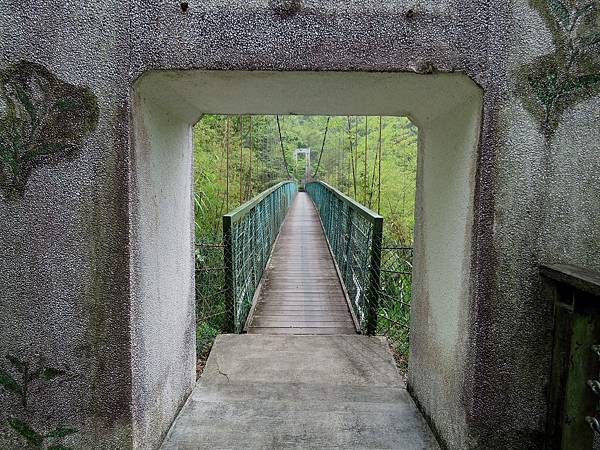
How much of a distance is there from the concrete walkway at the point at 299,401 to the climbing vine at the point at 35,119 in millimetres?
1188

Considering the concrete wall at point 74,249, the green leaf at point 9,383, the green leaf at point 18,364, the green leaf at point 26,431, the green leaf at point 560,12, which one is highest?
the green leaf at point 560,12

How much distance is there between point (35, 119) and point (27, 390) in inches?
35.6

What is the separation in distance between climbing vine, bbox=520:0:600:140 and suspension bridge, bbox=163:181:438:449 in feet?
4.44

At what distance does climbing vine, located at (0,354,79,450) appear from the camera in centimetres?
150

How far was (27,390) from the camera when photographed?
4.96ft

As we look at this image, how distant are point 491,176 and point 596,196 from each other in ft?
1.16

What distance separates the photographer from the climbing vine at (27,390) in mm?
1504

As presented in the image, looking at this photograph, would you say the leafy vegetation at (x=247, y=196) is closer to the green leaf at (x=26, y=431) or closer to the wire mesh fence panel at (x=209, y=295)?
the wire mesh fence panel at (x=209, y=295)

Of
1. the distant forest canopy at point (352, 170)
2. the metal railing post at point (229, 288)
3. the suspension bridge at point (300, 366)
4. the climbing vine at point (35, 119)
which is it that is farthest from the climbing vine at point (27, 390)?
the distant forest canopy at point (352, 170)

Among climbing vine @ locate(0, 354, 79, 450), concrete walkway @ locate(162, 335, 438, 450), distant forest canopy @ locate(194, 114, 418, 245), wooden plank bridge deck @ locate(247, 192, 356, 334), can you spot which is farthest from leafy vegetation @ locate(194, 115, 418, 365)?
climbing vine @ locate(0, 354, 79, 450)

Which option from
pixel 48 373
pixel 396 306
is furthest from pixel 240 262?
pixel 48 373

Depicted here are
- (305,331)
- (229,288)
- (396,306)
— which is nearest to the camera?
(229,288)

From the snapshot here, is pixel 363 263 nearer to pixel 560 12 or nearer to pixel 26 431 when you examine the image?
pixel 560 12

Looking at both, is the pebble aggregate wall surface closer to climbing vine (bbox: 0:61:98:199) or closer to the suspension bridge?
climbing vine (bbox: 0:61:98:199)
